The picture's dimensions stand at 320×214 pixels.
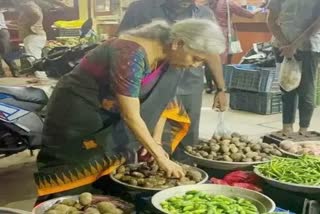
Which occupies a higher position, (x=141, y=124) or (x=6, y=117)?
(x=141, y=124)

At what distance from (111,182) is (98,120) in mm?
260

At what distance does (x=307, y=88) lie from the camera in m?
3.18

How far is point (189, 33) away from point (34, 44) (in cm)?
66

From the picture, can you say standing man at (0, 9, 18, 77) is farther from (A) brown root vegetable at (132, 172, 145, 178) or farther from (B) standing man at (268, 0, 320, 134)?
(B) standing man at (268, 0, 320, 134)

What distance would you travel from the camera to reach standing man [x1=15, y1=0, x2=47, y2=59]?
2.20 m

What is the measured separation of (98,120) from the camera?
2.13 m

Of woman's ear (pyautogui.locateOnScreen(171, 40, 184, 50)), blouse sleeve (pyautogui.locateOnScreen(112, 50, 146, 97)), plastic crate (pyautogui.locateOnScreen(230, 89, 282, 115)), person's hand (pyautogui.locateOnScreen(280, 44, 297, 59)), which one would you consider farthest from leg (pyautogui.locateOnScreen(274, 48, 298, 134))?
blouse sleeve (pyautogui.locateOnScreen(112, 50, 146, 97))

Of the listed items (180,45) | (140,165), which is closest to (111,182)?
(140,165)

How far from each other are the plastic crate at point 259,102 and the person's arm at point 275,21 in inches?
21.2

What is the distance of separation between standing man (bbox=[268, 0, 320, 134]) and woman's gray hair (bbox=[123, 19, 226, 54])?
3.22ft

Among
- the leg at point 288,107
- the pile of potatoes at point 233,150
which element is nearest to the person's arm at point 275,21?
the leg at point 288,107

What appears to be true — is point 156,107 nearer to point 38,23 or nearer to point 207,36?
point 207,36

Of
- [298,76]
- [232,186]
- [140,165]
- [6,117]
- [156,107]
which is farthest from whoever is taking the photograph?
[298,76]

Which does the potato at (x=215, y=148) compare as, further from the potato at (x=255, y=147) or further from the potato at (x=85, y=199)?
the potato at (x=85, y=199)
